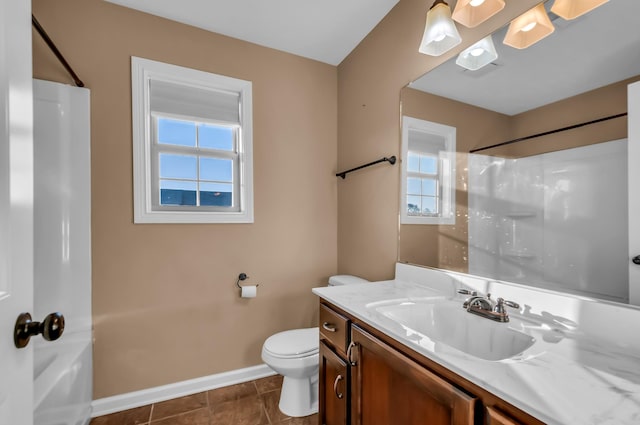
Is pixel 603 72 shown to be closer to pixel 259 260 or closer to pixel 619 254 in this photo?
pixel 619 254

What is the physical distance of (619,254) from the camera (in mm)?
896

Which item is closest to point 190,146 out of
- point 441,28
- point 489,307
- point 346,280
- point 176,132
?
point 176,132

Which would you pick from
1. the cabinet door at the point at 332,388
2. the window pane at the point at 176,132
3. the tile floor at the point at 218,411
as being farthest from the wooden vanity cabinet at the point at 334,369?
the window pane at the point at 176,132

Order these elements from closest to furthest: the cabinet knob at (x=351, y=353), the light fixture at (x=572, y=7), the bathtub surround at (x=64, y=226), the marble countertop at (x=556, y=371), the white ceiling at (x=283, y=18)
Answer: the marble countertop at (x=556, y=371), the light fixture at (x=572, y=7), the cabinet knob at (x=351, y=353), the bathtub surround at (x=64, y=226), the white ceiling at (x=283, y=18)

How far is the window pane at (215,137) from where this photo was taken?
2184mm

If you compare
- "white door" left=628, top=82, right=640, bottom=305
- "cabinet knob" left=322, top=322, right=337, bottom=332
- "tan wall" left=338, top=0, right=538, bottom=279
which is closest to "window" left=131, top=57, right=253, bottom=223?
"tan wall" left=338, top=0, right=538, bottom=279

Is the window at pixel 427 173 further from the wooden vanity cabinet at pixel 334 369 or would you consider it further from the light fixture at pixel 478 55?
the wooden vanity cabinet at pixel 334 369

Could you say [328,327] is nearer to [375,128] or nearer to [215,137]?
[375,128]

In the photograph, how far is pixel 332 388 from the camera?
139 centimetres

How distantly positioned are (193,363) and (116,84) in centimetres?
198

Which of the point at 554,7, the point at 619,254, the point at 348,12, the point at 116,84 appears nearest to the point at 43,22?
the point at 116,84

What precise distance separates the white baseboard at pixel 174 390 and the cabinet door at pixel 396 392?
4.05 ft

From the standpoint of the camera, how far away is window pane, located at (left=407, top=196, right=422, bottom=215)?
1.69 metres

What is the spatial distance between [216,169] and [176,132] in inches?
14.8
